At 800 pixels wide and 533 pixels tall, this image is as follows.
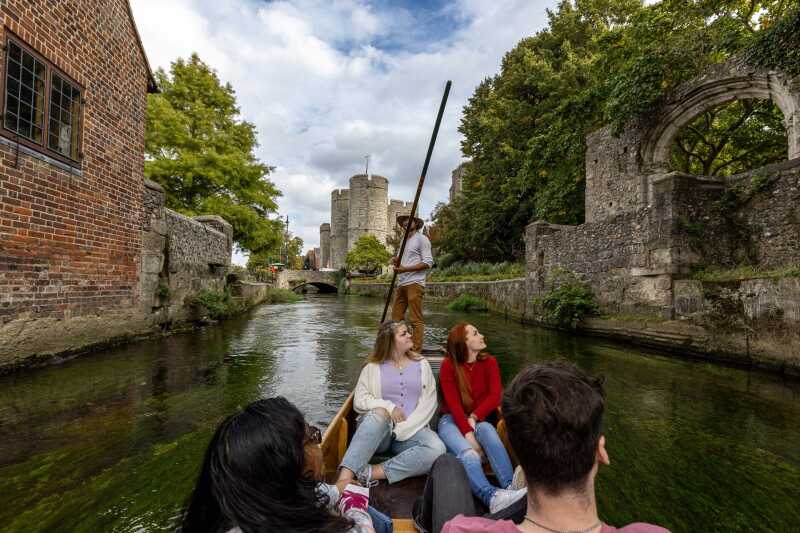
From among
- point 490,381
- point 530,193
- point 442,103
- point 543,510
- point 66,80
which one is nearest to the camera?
point 543,510

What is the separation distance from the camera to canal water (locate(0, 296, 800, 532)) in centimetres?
Answer: 226

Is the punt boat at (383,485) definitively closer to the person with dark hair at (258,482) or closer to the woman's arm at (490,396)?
the woman's arm at (490,396)

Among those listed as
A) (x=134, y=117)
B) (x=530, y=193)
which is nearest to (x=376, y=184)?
(x=530, y=193)

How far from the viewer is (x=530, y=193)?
771 inches

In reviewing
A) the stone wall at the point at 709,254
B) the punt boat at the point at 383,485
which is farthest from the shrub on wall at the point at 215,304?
the stone wall at the point at 709,254

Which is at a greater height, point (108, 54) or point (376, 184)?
point (376, 184)

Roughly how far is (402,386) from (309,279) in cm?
3651

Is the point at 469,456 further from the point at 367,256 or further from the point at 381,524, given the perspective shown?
the point at 367,256

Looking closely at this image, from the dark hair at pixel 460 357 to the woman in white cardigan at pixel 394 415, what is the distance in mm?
196

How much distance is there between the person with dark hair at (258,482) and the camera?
38.6 inches

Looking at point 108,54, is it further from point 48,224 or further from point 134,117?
point 48,224

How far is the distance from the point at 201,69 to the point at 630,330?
54.8ft

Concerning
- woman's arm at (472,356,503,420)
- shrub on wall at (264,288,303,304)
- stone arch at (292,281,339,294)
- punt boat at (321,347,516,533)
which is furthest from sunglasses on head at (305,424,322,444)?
stone arch at (292,281,339,294)

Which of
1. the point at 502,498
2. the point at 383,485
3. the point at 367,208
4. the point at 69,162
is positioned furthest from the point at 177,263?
the point at 367,208
